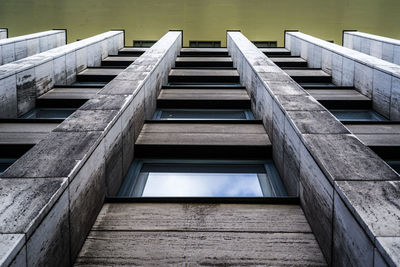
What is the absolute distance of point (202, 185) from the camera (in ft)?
18.1

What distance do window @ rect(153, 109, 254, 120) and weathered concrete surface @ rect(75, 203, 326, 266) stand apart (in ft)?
14.2

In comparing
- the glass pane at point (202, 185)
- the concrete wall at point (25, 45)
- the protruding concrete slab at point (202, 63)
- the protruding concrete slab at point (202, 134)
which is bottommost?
the glass pane at point (202, 185)

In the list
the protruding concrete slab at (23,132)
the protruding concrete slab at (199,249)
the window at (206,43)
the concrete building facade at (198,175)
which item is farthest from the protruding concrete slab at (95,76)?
the window at (206,43)

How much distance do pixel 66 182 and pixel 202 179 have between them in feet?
A: 9.08

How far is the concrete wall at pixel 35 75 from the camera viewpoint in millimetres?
7594

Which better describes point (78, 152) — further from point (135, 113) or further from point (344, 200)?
point (344, 200)

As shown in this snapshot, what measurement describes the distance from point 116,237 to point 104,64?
11632 mm

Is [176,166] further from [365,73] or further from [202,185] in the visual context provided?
[365,73]

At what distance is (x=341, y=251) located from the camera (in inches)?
124

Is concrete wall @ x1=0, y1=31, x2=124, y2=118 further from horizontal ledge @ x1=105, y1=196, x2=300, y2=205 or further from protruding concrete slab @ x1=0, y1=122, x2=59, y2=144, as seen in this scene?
horizontal ledge @ x1=105, y1=196, x2=300, y2=205

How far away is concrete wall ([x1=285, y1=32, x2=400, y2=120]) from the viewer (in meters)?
7.83

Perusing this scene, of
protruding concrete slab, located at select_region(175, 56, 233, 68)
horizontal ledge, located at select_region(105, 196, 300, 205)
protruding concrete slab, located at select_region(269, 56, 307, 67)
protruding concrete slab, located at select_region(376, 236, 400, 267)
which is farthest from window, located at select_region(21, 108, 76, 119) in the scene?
protruding concrete slab, located at select_region(269, 56, 307, 67)

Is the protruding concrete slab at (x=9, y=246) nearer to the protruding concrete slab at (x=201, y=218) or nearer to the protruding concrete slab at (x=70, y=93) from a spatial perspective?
the protruding concrete slab at (x=201, y=218)

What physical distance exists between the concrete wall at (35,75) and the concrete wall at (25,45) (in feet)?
10.7
